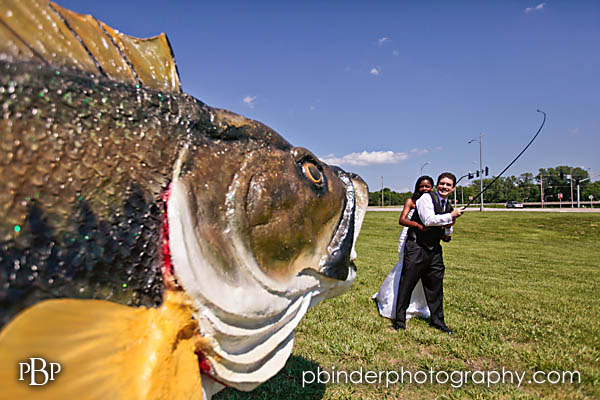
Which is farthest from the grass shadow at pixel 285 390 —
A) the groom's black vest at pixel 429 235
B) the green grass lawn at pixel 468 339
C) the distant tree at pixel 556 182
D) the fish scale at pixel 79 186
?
the distant tree at pixel 556 182

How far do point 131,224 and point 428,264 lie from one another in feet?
15.2

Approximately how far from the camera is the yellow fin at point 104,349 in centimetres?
75

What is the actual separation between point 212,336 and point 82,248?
433 millimetres

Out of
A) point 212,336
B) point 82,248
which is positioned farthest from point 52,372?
point 212,336

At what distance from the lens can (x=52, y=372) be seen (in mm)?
784

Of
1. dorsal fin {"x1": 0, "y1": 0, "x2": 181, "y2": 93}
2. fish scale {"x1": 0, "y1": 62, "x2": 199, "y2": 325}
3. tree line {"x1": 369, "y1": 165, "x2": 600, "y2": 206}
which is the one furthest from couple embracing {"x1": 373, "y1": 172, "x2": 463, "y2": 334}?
tree line {"x1": 369, "y1": 165, "x2": 600, "y2": 206}

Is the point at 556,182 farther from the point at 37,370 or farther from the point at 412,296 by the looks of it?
the point at 37,370

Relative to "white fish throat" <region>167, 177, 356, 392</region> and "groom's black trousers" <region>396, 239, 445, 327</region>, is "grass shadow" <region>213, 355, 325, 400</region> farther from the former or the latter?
"white fish throat" <region>167, 177, 356, 392</region>

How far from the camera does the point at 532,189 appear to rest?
77.2 meters

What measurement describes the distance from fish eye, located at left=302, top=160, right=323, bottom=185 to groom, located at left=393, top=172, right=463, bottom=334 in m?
3.60

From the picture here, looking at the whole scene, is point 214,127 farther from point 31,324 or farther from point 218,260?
point 31,324

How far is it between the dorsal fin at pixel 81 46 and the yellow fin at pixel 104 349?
59 centimetres

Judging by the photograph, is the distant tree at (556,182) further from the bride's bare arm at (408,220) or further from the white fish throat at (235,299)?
the white fish throat at (235,299)

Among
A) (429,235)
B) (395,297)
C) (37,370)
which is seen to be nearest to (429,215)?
(429,235)
